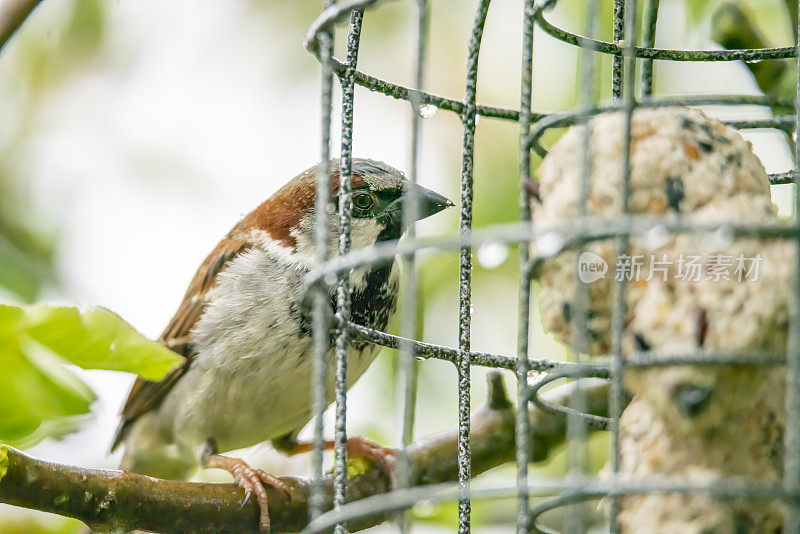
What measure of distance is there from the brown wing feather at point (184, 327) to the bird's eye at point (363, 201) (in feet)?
1.45

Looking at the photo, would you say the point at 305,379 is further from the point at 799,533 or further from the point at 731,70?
the point at 731,70

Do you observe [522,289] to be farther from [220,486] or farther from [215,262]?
[215,262]

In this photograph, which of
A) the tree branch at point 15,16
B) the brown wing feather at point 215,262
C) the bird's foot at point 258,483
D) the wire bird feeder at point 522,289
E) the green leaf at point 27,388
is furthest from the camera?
the brown wing feather at point 215,262

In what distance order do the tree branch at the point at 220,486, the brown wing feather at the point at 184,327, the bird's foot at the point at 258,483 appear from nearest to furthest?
the tree branch at the point at 220,486
the bird's foot at the point at 258,483
the brown wing feather at the point at 184,327

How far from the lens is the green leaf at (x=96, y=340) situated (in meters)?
1.58

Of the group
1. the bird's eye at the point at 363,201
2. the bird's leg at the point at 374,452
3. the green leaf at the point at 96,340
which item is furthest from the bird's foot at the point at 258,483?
the green leaf at the point at 96,340

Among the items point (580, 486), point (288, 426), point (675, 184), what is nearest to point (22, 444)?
point (580, 486)

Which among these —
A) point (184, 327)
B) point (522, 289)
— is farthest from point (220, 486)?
point (522, 289)

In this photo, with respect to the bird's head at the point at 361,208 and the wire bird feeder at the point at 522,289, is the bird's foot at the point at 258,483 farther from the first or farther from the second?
the wire bird feeder at the point at 522,289

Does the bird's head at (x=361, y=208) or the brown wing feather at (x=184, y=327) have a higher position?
the bird's head at (x=361, y=208)

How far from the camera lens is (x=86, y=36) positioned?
14.6ft

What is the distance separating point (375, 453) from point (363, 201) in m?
0.71

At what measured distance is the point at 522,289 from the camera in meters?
1.44

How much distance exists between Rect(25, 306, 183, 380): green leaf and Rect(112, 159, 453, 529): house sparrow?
33.6 inches
